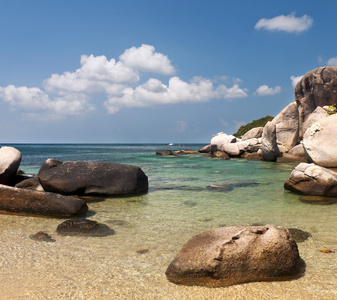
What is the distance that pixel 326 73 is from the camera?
1068 inches

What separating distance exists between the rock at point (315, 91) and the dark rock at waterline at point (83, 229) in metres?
26.7

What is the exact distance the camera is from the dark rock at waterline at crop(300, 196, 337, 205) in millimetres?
8414

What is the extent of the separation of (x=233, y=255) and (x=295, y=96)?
2992 cm

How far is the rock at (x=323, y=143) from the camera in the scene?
16.5 meters

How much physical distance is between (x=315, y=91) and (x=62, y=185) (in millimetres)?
26304

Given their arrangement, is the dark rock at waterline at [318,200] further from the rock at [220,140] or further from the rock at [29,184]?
the rock at [220,140]

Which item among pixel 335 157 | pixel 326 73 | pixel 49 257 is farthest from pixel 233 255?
pixel 326 73

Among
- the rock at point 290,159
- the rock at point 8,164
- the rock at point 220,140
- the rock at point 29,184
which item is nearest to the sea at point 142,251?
the rock at point 29,184

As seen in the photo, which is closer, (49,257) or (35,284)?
(35,284)

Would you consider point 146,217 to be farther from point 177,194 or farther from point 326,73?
point 326,73

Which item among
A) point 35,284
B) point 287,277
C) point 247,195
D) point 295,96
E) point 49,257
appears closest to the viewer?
point 35,284

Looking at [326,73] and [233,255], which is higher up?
[326,73]

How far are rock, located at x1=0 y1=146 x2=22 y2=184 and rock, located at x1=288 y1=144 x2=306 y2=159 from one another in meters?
22.6

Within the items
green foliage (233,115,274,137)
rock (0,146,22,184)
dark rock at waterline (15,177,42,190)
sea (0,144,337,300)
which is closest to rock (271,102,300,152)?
sea (0,144,337,300)
